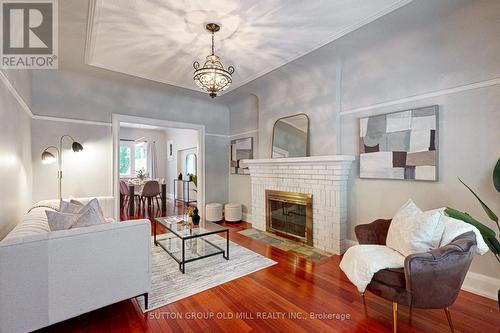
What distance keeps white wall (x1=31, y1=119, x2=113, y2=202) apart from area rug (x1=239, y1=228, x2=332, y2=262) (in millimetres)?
2760

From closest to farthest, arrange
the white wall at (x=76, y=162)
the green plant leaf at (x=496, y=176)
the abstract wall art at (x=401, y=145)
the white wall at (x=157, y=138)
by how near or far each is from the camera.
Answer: the green plant leaf at (x=496, y=176) < the abstract wall art at (x=401, y=145) < the white wall at (x=76, y=162) < the white wall at (x=157, y=138)

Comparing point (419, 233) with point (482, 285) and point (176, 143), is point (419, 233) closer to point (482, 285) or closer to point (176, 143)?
point (482, 285)

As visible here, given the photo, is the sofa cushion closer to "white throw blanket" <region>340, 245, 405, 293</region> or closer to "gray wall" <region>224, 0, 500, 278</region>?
"white throw blanket" <region>340, 245, 405, 293</region>

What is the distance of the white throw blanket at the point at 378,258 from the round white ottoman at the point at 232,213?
3.37 m

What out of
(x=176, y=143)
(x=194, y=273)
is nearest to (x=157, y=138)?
(x=176, y=143)

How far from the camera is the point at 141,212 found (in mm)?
6398

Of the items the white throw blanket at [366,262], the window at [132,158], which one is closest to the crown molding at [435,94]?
the white throw blanket at [366,262]

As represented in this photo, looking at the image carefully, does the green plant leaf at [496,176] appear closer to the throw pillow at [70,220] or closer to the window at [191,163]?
the throw pillow at [70,220]

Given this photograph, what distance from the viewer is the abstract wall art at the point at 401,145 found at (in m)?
2.56

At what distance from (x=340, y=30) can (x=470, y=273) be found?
9.57 ft

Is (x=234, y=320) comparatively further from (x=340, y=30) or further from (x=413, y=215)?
(x=340, y=30)

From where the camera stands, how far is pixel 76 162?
3.92 metres

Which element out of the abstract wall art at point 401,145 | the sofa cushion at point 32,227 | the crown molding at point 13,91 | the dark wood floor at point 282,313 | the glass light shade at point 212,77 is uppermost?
the glass light shade at point 212,77

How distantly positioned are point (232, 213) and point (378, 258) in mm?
3598
